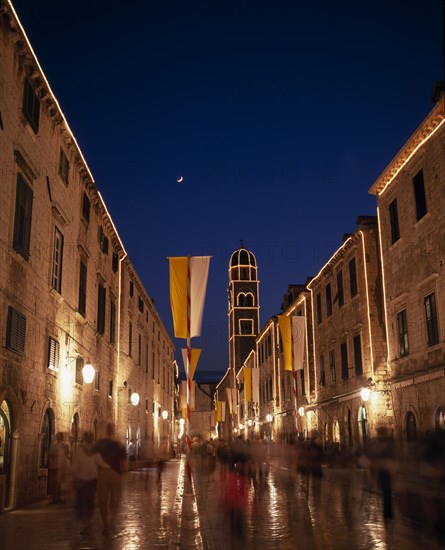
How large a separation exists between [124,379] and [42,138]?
16.4m

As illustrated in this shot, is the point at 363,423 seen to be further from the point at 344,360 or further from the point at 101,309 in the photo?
the point at 101,309

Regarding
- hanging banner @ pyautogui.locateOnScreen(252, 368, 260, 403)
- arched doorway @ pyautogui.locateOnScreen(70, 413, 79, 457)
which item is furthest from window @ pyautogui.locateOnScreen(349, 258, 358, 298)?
hanging banner @ pyautogui.locateOnScreen(252, 368, 260, 403)

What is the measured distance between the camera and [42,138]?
57.5 feet

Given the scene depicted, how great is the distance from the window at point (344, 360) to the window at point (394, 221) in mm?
8161

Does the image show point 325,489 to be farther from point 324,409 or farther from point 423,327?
point 324,409

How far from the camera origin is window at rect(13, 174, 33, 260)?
15016 mm

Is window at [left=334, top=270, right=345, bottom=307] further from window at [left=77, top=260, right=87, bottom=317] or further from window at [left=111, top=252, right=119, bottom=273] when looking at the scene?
window at [left=77, top=260, right=87, bottom=317]

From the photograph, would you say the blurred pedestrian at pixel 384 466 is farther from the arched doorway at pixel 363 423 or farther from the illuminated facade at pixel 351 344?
the arched doorway at pixel 363 423

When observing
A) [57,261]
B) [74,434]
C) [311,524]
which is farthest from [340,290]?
[311,524]

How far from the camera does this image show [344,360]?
1256 inches

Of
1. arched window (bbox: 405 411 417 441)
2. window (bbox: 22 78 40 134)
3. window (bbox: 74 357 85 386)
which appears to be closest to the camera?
window (bbox: 22 78 40 134)

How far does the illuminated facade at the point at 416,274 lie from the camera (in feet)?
67.4

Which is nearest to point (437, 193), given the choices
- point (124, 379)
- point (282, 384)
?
point (124, 379)

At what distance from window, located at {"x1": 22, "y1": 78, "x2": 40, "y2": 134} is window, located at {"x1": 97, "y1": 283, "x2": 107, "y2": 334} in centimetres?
999
